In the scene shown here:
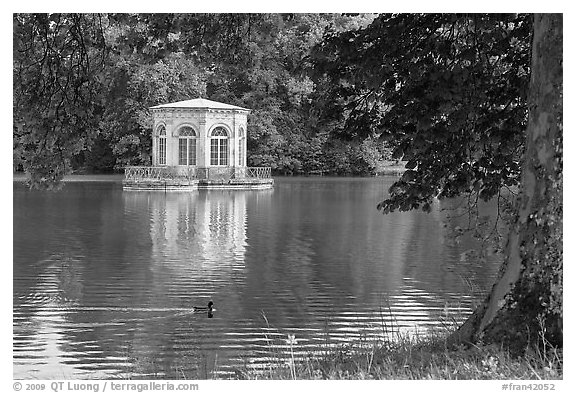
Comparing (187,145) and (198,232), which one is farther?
(187,145)

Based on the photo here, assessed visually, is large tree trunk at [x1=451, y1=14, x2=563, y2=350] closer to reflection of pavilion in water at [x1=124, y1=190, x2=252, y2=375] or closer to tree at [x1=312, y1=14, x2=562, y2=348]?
tree at [x1=312, y1=14, x2=562, y2=348]

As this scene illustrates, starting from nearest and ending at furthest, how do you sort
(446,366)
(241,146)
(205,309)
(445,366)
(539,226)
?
(446,366)
(445,366)
(539,226)
(205,309)
(241,146)

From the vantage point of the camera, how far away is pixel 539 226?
4941 mm

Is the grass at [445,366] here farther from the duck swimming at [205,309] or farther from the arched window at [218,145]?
the arched window at [218,145]

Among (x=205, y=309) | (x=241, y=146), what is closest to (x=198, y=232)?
(x=205, y=309)

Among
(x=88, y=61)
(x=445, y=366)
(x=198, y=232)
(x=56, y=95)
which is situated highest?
(x=88, y=61)

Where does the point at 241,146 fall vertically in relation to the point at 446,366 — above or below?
above

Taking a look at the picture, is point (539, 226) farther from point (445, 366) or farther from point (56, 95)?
point (56, 95)

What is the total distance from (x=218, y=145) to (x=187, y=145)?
116 centimetres

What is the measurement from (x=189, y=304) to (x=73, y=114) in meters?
3.04

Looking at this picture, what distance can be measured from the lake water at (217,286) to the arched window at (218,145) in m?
10.9

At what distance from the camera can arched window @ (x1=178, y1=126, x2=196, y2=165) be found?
1382 inches

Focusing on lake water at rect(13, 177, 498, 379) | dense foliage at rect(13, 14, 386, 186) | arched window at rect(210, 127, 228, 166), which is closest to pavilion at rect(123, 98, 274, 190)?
arched window at rect(210, 127, 228, 166)

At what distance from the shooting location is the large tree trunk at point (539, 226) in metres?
4.89
